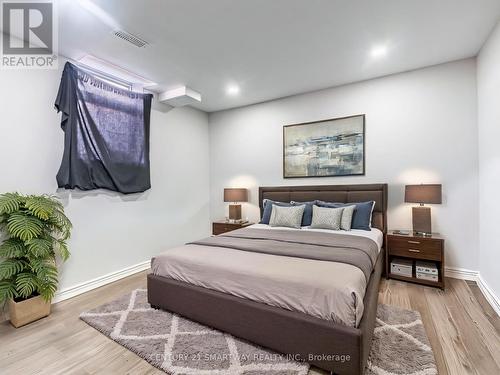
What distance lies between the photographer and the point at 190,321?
2.16m

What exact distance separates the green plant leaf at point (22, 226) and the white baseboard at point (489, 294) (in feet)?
13.9

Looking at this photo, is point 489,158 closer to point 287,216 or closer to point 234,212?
point 287,216

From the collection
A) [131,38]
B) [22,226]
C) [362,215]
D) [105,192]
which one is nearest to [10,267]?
[22,226]

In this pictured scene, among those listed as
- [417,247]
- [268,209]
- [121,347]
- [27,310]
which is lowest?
[121,347]

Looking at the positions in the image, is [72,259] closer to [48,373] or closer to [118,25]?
[48,373]

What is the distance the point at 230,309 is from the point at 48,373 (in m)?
1.27

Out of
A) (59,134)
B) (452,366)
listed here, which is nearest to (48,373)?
(59,134)

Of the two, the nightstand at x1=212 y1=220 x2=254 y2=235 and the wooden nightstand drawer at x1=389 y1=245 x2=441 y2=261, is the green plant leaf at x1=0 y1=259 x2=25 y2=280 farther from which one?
the wooden nightstand drawer at x1=389 y1=245 x2=441 y2=261

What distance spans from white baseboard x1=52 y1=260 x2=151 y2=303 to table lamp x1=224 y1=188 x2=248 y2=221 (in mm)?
1603

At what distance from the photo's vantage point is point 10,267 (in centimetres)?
204

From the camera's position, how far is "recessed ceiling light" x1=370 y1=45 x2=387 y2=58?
2682 millimetres

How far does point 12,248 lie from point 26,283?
0.33 meters

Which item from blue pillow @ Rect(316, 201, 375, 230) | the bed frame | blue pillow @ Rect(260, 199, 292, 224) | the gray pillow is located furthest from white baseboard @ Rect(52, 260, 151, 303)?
blue pillow @ Rect(316, 201, 375, 230)

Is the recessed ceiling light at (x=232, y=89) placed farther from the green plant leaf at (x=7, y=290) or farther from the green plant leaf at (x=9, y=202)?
the green plant leaf at (x=7, y=290)
